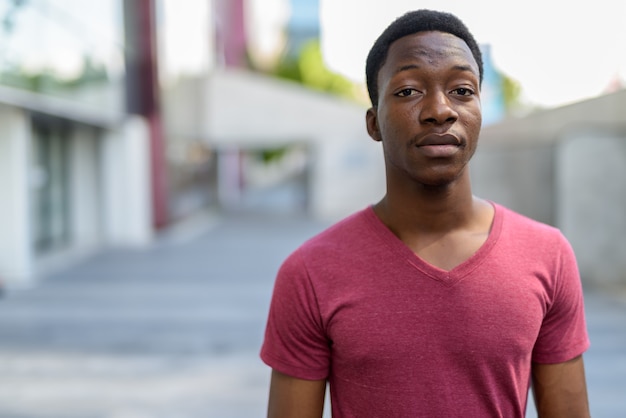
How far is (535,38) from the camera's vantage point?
3109 millimetres

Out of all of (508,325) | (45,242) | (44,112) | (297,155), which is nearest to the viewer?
(508,325)

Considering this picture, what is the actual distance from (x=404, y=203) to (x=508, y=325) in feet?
1.08

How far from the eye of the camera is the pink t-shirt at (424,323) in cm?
141

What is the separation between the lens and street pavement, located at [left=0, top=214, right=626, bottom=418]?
4.96 m

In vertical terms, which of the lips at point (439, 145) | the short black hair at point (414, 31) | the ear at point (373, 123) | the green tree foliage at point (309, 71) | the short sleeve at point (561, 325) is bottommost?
the short sleeve at point (561, 325)

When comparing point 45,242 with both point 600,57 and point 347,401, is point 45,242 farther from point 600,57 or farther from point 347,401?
point 347,401

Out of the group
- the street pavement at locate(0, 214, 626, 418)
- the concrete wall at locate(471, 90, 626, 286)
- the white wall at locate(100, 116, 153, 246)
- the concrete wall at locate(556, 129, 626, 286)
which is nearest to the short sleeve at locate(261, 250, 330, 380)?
the street pavement at locate(0, 214, 626, 418)

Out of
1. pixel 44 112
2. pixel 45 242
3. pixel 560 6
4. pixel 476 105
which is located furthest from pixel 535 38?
pixel 45 242

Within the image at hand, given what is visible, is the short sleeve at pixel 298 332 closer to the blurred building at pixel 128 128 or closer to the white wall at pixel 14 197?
the blurred building at pixel 128 128

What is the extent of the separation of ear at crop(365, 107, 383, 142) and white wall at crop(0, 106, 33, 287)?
30.7 ft

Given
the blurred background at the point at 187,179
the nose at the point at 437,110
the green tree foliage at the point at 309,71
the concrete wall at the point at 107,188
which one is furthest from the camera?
the green tree foliage at the point at 309,71

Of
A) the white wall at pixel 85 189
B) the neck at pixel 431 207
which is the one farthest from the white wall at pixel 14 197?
the neck at pixel 431 207

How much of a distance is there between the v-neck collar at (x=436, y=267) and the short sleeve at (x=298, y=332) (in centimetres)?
19

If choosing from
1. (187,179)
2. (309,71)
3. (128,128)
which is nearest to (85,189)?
(128,128)
